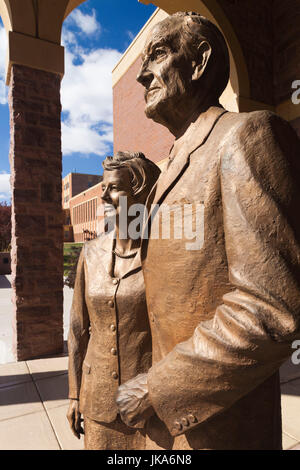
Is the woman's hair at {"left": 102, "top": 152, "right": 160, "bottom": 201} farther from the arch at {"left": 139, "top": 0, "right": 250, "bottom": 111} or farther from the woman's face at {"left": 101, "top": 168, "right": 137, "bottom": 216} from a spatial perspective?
the arch at {"left": 139, "top": 0, "right": 250, "bottom": 111}

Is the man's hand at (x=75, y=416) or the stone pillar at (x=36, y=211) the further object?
the stone pillar at (x=36, y=211)

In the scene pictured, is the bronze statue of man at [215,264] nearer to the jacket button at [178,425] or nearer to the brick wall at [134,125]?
the jacket button at [178,425]

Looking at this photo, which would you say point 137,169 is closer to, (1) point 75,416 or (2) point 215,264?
(2) point 215,264

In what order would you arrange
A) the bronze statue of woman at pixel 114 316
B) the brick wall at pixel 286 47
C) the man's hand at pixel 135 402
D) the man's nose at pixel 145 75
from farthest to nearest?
1. the brick wall at pixel 286 47
2. the bronze statue of woman at pixel 114 316
3. the man's nose at pixel 145 75
4. the man's hand at pixel 135 402

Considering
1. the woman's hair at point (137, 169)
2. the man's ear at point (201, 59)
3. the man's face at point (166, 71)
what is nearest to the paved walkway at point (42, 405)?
the woman's hair at point (137, 169)

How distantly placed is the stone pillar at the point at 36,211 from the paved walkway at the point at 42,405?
44cm

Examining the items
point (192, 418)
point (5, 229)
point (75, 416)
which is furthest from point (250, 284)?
point (5, 229)

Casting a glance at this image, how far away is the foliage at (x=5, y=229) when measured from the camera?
2280 centimetres

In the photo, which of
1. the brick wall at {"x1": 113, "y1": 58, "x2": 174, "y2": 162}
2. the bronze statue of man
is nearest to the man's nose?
the bronze statue of man

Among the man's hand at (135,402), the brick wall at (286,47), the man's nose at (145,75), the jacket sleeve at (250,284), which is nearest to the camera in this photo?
the jacket sleeve at (250,284)

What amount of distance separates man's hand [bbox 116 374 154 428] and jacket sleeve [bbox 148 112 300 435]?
11cm

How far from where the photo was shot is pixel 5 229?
81.0 ft

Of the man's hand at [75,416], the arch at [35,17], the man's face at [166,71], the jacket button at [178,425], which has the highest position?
the arch at [35,17]

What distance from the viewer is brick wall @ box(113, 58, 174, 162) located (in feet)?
40.0
